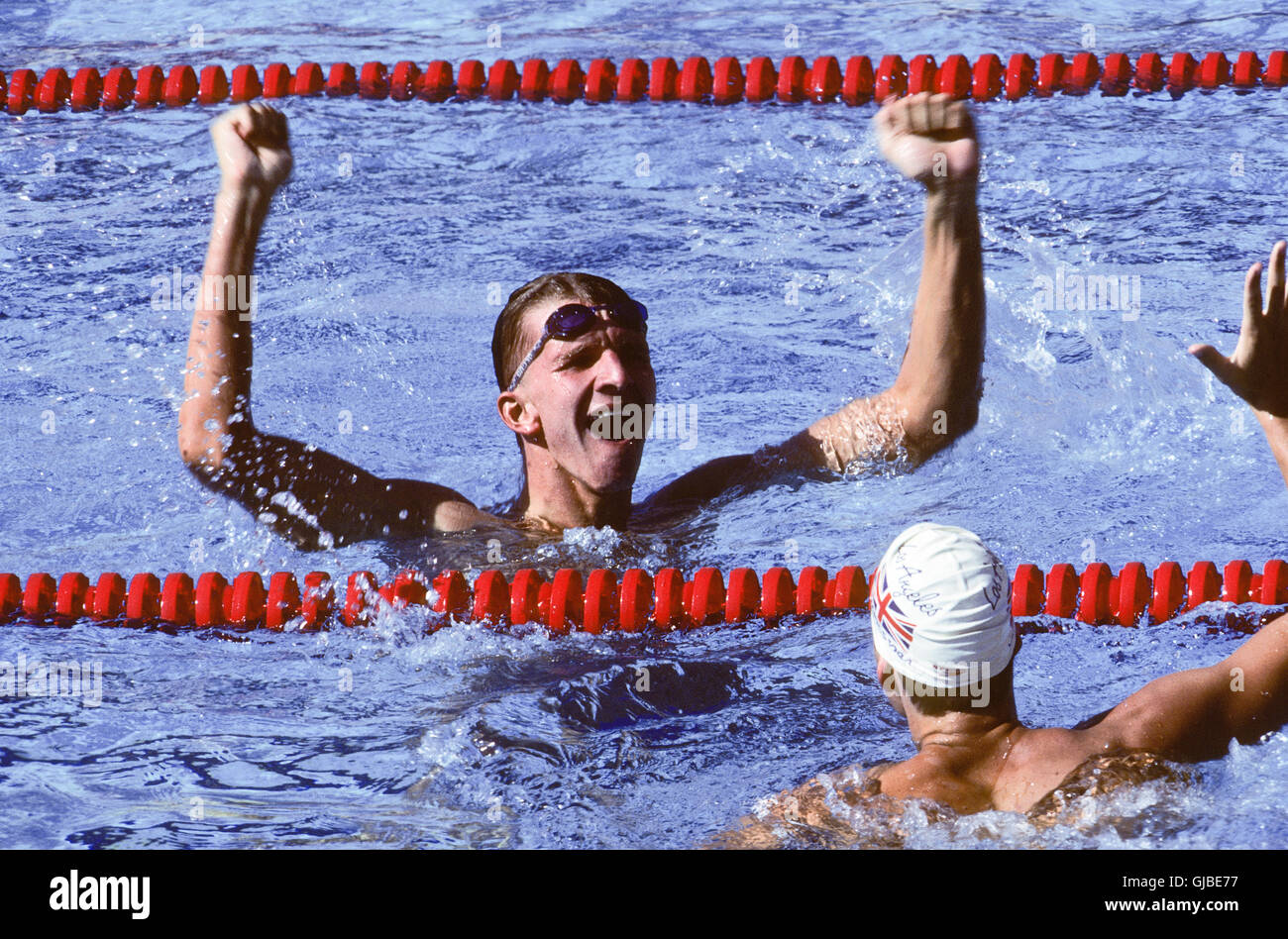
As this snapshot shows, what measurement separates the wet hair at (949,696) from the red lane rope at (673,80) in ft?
13.2

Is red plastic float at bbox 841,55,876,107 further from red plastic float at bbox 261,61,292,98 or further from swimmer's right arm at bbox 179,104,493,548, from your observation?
swimmer's right arm at bbox 179,104,493,548

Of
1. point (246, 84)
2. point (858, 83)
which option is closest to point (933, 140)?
point (858, 83)

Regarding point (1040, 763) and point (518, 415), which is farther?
point (518, 415)

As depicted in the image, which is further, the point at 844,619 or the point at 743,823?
the point at 844,619

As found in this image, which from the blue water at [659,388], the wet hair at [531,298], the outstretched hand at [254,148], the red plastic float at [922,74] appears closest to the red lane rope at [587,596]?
the blue water at [659,388]

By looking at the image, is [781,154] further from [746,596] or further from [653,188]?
[746,596]

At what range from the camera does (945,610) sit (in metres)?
2.11

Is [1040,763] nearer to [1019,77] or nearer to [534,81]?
[1019,77]

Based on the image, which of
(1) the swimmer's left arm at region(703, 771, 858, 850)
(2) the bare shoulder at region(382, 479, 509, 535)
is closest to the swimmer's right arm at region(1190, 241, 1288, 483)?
(1) the swimmer's left arm at region(703, 771, 858, 850)

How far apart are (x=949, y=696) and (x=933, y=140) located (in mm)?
1156

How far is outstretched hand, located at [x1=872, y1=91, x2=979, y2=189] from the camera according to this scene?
2.76 m
